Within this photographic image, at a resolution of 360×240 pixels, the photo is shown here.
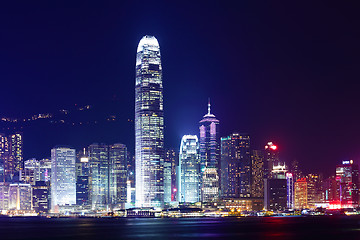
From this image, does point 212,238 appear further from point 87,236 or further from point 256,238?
point 87,236

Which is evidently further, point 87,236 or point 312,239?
point 87,236

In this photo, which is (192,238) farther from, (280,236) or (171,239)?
(280,236)

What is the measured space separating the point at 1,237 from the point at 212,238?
41392 millimetres

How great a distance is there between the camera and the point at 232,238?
138 meters

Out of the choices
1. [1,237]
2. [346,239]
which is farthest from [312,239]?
[1,237]

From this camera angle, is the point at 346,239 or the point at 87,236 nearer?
the point at 346,239

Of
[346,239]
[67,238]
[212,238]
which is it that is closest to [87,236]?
[67,238]

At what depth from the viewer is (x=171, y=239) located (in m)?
134

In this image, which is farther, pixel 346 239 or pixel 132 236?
pixel 132 236

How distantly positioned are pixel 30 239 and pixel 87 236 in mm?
12190

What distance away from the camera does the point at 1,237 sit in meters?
140

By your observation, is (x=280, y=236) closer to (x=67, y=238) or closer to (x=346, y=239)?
(x=346, y=239)

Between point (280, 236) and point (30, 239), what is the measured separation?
160ft

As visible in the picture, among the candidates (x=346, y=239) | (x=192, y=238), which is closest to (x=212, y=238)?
(x=192, y=238)
